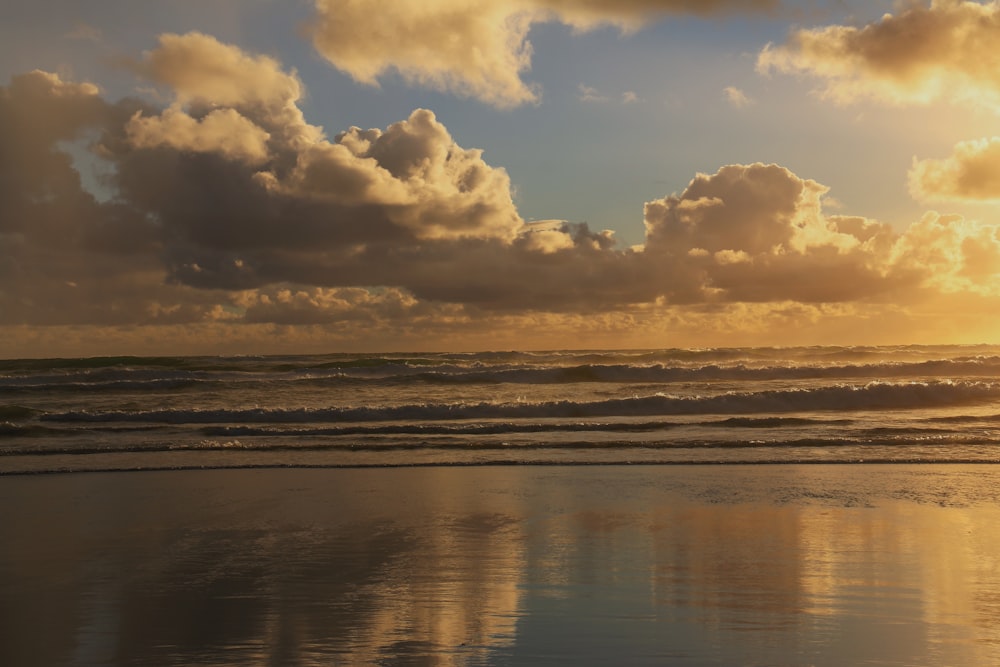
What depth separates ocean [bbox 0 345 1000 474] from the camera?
738 inches

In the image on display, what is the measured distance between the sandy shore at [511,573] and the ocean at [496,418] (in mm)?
3787

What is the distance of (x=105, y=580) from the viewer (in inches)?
349

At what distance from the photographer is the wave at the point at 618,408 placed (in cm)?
2891

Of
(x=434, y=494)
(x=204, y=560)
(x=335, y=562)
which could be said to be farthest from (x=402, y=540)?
(x=434, y=494)

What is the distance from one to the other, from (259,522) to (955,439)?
54.7ft

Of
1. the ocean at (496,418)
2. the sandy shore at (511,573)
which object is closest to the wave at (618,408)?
the ocean at (496,418)

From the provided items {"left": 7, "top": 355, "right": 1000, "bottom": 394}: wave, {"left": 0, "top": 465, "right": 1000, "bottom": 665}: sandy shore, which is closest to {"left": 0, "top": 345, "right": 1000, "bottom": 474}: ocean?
{"left": 7, "top": 355, "right": 1000, "bottom": 394}: wave

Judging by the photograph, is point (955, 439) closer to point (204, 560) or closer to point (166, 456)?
point (204, 560)

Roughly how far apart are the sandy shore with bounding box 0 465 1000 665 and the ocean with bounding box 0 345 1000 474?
3787 millimetres

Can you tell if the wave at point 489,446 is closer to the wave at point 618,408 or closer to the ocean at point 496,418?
the ocean at point 496,418

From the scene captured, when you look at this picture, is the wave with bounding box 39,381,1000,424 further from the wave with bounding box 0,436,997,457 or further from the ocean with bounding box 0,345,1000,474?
the wave with bounding box 0,436,997,457

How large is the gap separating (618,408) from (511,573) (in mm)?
22119

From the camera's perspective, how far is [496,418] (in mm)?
28109

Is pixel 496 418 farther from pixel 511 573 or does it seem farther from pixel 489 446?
pixel 511 573
